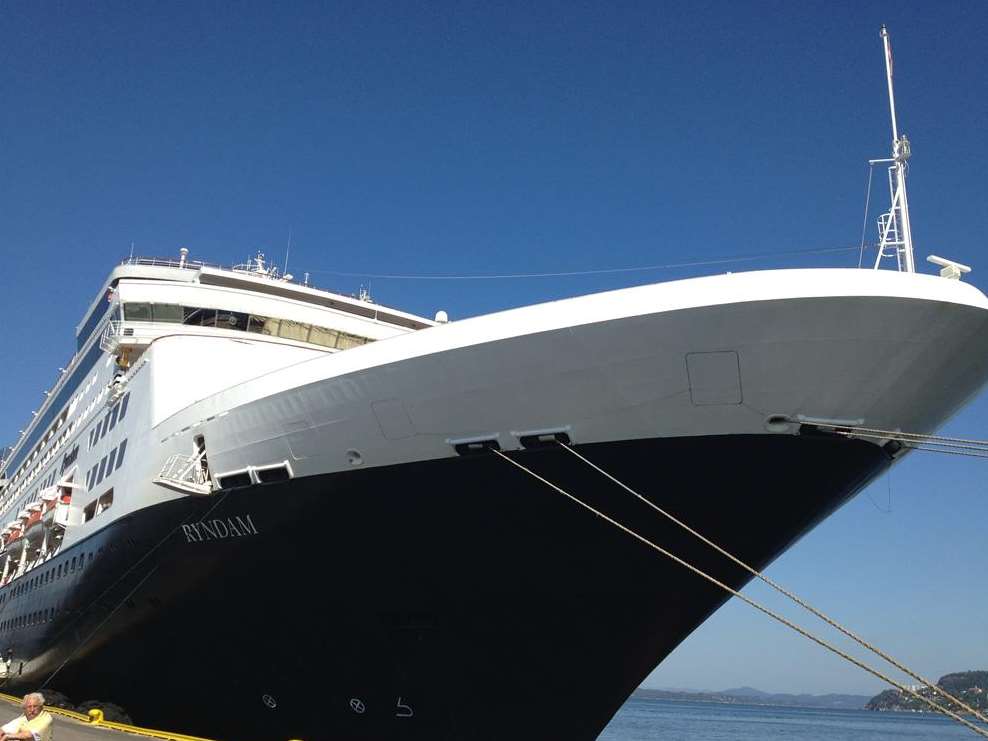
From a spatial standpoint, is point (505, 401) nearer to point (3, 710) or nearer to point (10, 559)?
point (3, 710)

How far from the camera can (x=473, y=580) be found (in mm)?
9836

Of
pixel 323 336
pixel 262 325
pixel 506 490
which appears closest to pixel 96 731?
pixel 506 490

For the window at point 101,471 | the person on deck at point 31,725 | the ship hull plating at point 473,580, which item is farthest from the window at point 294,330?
the person on deck at point 31,725

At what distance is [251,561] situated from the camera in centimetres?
1132

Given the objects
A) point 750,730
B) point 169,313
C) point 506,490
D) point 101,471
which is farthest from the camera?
point 750,730

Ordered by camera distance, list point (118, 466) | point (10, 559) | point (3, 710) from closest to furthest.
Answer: point (118, 466) → point (3, 710) → point (10, 559)

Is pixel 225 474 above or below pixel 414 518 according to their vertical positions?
above

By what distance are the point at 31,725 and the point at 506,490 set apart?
494 centimetres

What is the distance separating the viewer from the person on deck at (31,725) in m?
6.30

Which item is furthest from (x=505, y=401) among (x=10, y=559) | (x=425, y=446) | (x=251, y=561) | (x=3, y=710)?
(x=10, y=559)

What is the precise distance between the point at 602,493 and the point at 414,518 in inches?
90.3

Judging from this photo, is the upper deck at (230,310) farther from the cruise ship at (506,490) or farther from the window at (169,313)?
the cruise ship at (506,490)

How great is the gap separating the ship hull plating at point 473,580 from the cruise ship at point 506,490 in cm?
3

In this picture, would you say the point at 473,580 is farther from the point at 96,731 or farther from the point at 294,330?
the point at 294,330
